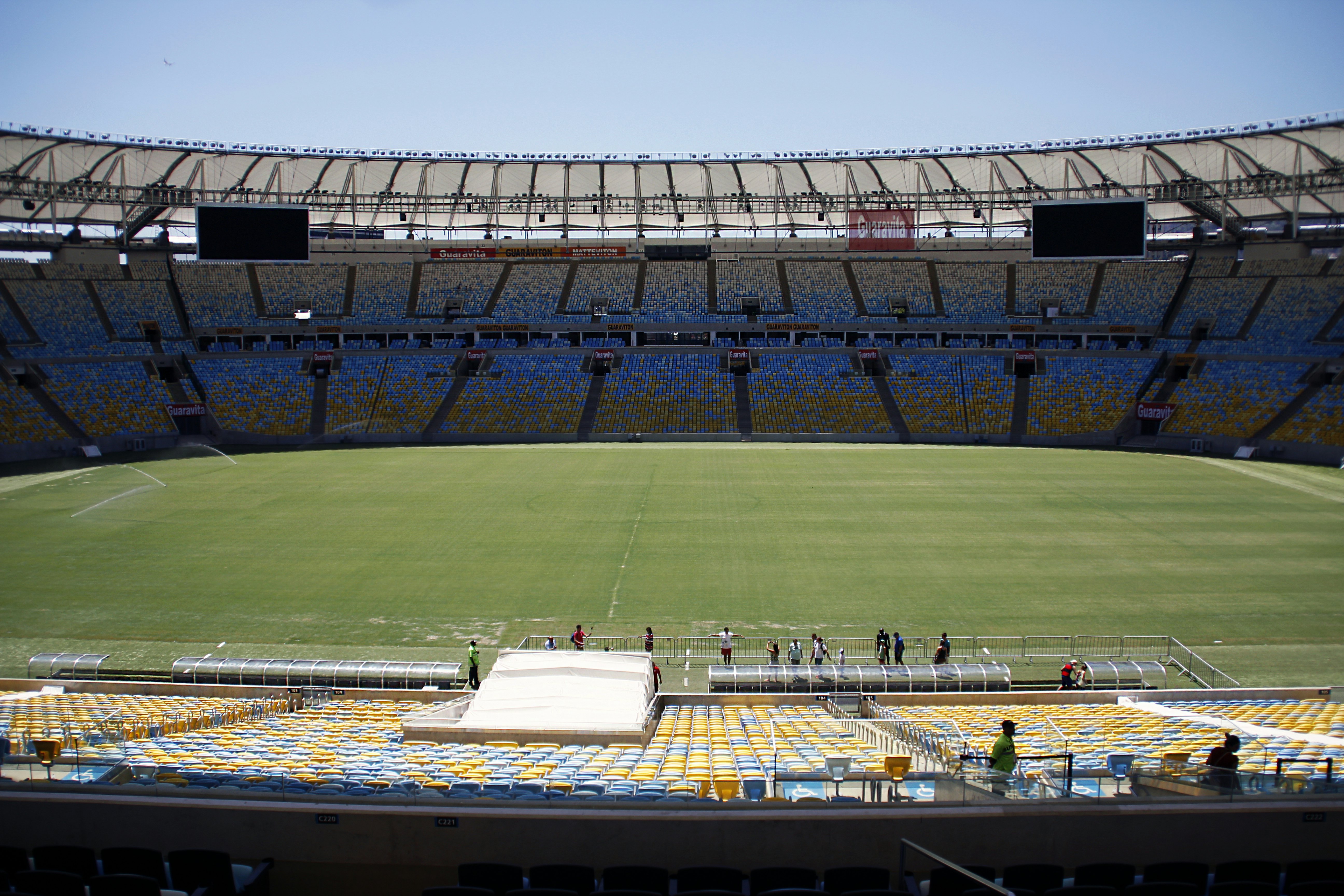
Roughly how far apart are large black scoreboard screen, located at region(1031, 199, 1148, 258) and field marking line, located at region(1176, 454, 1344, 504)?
53.1 feet

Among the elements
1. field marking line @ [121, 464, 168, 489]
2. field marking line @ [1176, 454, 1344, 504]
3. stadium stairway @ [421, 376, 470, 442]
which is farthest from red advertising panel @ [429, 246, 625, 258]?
field marking line @ [1176, 454, 1344, 504]

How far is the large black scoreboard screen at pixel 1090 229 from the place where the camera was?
61156mm

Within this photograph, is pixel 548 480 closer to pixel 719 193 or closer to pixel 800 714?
pixel 800 714

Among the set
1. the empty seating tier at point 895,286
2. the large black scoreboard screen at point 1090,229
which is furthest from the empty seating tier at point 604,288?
the large black scoreboard screen at point 1090,229

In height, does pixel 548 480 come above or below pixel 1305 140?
below

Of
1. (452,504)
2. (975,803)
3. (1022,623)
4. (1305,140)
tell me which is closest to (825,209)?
(1305,140)

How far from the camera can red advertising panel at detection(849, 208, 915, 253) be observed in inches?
2699

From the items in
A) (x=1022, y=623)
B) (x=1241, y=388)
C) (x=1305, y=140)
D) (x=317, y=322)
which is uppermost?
(x=1305, y=140)

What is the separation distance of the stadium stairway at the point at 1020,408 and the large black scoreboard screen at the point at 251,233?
48.0 meters

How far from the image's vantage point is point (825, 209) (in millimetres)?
71812

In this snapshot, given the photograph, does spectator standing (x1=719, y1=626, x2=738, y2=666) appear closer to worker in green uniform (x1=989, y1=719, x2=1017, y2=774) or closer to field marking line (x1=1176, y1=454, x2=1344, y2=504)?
worker in green uniform (x1=989, y1=719, x2=1017, y2=774)

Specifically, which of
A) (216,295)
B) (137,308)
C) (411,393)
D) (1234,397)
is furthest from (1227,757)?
(216,295)

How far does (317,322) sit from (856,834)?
68.5m

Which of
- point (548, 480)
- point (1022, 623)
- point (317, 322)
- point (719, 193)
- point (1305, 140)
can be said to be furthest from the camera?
point (719, 193)
